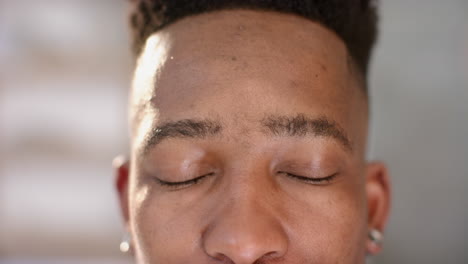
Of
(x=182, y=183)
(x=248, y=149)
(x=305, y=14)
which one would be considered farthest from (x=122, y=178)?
(x=305, y=14)

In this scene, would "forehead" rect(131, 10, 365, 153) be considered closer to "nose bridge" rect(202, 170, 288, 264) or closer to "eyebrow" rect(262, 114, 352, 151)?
"eyebrow" rect(262, 114, 352, 151)

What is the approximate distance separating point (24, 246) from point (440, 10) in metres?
1.70

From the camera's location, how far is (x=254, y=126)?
0.95m

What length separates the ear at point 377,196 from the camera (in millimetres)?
1204

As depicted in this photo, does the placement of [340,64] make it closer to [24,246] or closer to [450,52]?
[450,52]

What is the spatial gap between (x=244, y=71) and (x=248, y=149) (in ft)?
0.46

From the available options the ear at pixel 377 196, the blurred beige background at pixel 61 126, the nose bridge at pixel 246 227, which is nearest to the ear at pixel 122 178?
the nose bridge at pixel 246 227

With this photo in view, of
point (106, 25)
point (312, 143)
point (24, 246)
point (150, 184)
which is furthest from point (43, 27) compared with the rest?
point (312, 143)

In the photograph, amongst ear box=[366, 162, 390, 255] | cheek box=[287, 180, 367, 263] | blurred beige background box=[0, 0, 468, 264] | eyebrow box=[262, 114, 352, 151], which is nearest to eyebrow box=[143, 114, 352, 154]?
eyebrow box=[262, 114, 352, 151]

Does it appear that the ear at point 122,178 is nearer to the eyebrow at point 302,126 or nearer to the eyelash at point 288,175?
the eyelash at point 288,175

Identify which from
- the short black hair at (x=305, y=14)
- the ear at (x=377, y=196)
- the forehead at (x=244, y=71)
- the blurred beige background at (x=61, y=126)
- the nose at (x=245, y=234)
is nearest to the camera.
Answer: the nose at (x=245, y=234)

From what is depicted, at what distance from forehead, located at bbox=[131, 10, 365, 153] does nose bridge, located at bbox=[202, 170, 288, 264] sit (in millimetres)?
130

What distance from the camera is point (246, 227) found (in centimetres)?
88

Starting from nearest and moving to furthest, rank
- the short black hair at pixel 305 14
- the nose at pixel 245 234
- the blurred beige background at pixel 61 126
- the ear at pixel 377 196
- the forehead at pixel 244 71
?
the nose at pixel 245 234 < the forehead at pixel 244 71 < the short black hair at pixel 305 14 < the ear at pixel 377 196 < the blurred beige background at pixel 61 126
